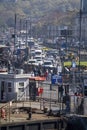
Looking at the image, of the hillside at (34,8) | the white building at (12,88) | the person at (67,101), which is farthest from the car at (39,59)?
the hillside at (34,8)

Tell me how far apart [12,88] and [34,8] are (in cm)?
13365

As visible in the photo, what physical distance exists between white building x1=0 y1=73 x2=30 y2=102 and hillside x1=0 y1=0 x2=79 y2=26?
102 metres

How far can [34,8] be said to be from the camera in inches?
5984

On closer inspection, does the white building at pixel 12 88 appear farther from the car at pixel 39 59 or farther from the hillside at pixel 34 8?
the hillside at pixel 34 8

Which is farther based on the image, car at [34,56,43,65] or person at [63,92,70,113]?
car at [34,56,43,65]

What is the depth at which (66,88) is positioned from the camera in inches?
754

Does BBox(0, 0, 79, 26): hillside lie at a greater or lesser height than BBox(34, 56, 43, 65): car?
greater

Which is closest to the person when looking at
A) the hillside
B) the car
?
the car

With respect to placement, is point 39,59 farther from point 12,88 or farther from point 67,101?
point 67,101

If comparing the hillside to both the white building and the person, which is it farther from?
the person

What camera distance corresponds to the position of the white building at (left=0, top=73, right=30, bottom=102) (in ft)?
63.9

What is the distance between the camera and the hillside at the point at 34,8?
12925 centimetres

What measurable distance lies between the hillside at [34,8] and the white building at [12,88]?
335 feet

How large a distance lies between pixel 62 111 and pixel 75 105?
50 centimetres
